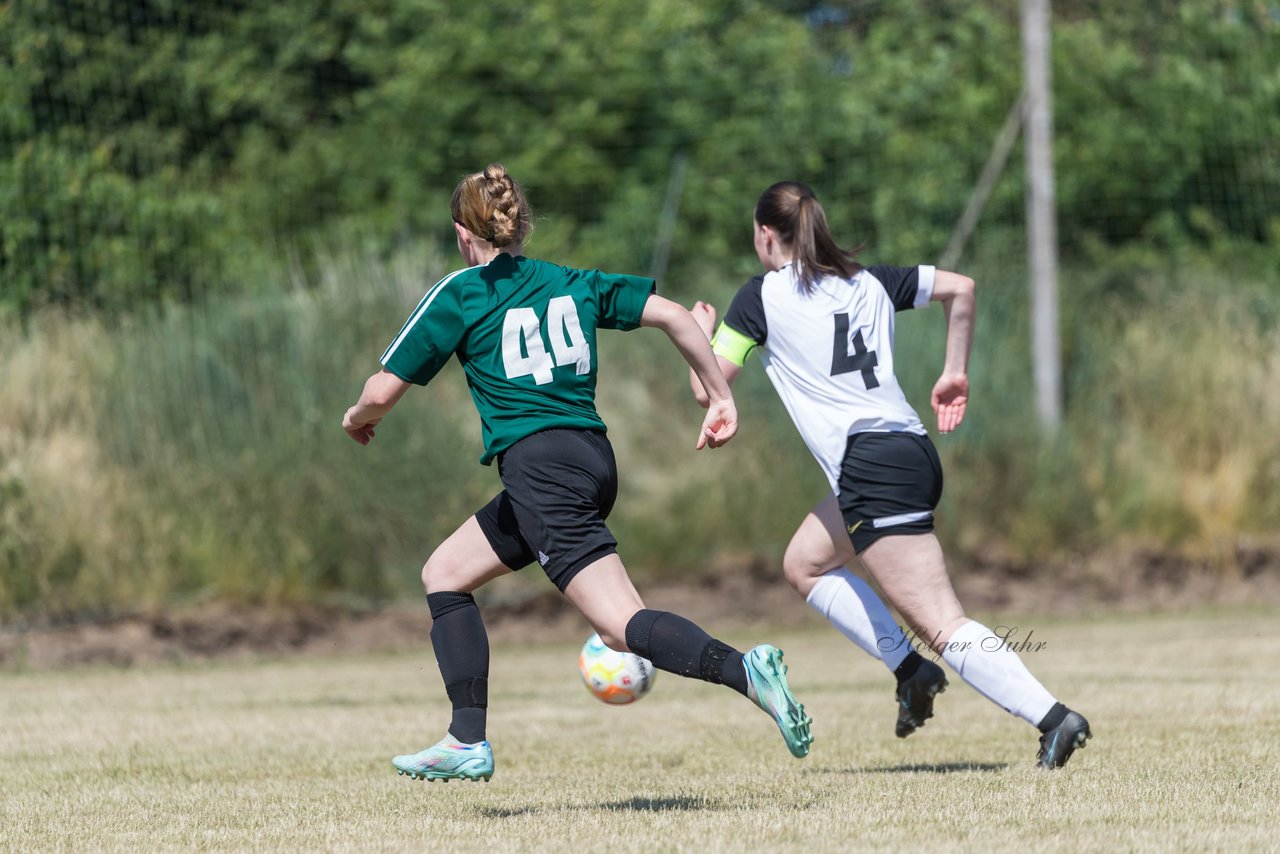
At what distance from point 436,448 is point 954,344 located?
7143 millimetres

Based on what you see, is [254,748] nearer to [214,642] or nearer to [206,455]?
[214,642]

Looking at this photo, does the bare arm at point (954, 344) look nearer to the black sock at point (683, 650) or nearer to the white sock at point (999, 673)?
the white sock at point (999, 673)

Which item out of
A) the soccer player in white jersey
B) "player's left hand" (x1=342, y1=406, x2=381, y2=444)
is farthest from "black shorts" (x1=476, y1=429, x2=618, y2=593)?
the soccer player in white jersey

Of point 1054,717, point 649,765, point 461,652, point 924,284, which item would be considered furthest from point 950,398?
point 461,652

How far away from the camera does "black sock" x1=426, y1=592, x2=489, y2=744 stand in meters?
5.41

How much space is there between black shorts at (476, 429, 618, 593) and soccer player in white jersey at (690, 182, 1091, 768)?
2.24 feet

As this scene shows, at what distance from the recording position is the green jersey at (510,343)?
524 cm

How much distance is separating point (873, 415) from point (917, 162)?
39.7ft

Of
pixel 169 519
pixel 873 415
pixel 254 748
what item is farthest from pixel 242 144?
pixel 873 415

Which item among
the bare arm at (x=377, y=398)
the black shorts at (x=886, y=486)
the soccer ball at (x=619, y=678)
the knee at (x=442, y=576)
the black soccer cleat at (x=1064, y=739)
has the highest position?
the bare arm at (x=377, y=398)

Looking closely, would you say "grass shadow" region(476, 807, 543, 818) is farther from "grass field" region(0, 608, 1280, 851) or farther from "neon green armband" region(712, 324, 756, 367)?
"neon green armband" region(712, 324, 756, 367)

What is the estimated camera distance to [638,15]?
20516mm

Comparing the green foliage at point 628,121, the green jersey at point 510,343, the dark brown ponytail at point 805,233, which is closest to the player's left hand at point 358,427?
the green jersey at point 510,343

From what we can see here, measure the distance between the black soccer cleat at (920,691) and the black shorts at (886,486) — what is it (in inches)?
18.1
